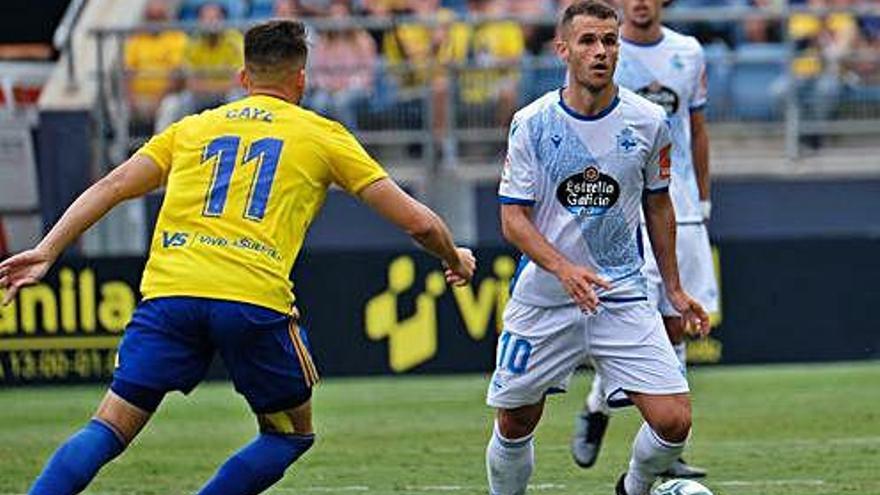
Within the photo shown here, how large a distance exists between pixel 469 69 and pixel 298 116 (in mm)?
12055

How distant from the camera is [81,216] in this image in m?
8.12

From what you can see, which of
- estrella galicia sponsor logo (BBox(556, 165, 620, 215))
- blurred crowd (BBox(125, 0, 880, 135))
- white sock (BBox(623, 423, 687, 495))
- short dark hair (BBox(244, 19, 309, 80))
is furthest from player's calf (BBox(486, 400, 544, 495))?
blurred crowd (BBox(125, 0, 880, 135))

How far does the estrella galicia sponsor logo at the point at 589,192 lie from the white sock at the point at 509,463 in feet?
3.24

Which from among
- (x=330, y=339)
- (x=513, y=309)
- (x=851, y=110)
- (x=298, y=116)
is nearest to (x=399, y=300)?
(x=330, y=339)

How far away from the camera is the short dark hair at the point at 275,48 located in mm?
8094

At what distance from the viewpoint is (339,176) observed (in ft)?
26.8

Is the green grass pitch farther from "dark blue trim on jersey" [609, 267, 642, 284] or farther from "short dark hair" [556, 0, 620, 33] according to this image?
"short dark hair" [556, 0, 620, 33]

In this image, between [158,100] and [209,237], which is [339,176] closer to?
[209,237]

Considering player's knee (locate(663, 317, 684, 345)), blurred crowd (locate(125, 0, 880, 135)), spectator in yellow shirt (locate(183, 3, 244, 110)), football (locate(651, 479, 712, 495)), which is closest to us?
football (locate(651, 479, 712, 495))

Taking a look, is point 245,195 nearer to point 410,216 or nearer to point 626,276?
point 410,216

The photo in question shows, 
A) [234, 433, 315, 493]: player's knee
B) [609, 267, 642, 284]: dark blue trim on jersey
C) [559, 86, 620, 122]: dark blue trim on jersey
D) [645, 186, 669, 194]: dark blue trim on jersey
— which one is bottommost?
[234, 433, 315, 493]: player's knee

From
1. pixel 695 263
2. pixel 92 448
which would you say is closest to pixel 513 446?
pixel 92 448

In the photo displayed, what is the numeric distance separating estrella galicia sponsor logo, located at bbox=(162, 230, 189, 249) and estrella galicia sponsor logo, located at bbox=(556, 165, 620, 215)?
5.59 ft

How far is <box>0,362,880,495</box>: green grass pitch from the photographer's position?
11.4m
